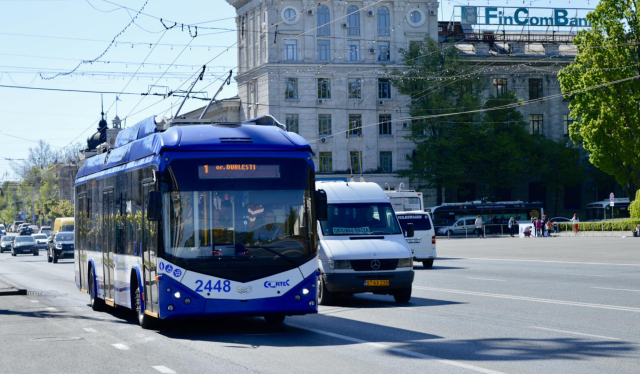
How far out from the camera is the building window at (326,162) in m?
76.0

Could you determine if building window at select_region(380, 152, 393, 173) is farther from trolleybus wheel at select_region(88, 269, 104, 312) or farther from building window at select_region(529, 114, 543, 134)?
trolleybus wheel at select_region(88, 269, 104, 312)

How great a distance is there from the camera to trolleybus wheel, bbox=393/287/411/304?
17.6 metres

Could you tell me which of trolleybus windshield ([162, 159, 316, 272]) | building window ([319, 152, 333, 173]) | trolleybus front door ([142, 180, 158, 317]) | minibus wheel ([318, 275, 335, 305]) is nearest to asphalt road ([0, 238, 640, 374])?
minibus wheel ([318, 275, 335, 305])

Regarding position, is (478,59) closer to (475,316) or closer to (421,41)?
(421,41)

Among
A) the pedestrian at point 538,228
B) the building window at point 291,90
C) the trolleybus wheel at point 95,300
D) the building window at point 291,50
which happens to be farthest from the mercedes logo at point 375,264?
the building window at point 291,90

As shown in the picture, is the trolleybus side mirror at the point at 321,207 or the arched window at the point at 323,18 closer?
the trolleybus side mirror at the point at 321,207

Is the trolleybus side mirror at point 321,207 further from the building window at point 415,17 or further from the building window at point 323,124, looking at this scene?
the building window at point 415,17

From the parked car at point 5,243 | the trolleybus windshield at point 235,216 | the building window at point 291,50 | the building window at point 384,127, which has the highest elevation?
the building window at point 291,50

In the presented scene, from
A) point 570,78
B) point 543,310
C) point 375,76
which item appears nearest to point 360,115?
point 375,76

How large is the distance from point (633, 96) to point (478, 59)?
22.7m

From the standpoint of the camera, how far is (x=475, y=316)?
48.2 feet

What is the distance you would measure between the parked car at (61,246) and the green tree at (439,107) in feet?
109

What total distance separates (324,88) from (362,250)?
59.3 meters

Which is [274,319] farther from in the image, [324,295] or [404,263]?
[404,263]
